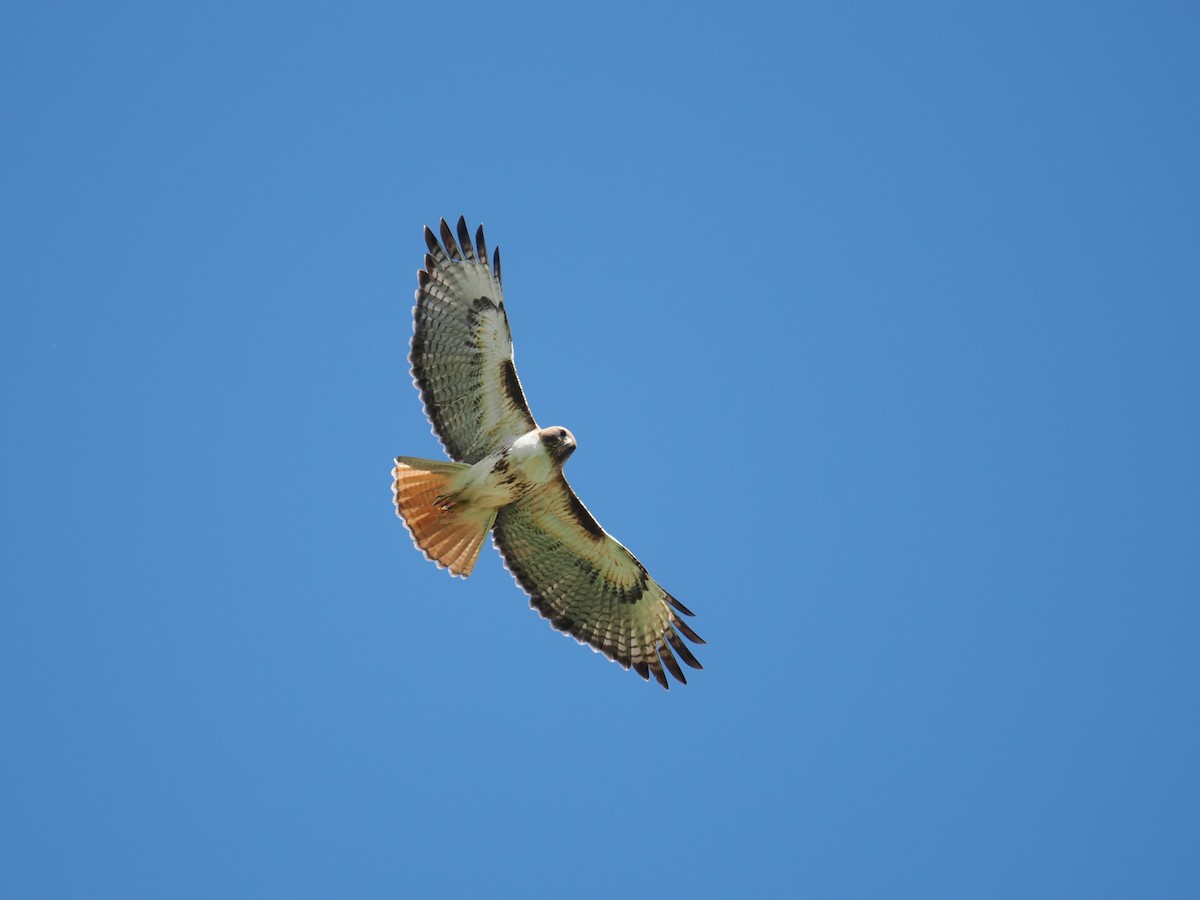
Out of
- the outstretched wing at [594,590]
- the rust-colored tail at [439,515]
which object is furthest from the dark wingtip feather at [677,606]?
the rust-colored tail at [439,515]

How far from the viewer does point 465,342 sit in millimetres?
9484

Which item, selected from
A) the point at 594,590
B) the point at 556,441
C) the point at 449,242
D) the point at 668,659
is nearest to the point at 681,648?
the point at 668,659

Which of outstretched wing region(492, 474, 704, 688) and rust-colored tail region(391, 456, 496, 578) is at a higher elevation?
outstretched wing region(492, 474, 704, 688)

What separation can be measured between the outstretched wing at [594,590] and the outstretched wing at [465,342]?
2.96 ft

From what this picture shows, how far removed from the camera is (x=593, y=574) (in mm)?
10367

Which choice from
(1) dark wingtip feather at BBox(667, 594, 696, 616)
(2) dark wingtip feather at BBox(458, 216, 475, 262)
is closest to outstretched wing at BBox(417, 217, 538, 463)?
(2) dark wingtip feather at BBox(458, 216, 475, 262)

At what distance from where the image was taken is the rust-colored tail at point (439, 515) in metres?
9.41

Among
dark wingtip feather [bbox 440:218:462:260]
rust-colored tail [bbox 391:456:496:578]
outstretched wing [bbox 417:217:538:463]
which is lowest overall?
rust-colored tail [bbox 391:456:496:578]

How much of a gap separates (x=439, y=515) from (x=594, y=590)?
5.24 ft

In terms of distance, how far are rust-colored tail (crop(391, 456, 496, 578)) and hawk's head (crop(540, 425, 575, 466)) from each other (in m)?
0.66

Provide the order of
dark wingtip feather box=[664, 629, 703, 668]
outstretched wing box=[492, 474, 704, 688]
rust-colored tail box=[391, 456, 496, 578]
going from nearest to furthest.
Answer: rust-colored tail box=[391, 456, 496, 578]
outstretched wing box=[492, 474, 704, 688]
dark wingtip feather box=[664, 629, 703, 668]

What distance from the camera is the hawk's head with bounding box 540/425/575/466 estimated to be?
9.42 metres

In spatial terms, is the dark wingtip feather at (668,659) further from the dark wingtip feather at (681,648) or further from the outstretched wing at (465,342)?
the outstretched wing at (465,342)

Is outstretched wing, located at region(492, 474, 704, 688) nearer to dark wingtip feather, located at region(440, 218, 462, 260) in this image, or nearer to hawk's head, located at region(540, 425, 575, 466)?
hawk's head, located at region(540, 425, 575, 466)
